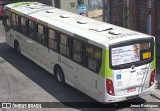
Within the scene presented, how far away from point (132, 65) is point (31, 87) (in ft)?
16.8

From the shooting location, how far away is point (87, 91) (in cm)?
1387

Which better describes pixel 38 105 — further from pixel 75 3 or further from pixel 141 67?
pixel 75 3

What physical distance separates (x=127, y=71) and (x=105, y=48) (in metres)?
1.20

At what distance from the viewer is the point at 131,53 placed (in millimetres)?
12992

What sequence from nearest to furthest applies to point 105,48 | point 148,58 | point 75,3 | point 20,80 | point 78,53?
point 105,48 → point 148,58 → point 78,53 → point 20,80 → point 75,3

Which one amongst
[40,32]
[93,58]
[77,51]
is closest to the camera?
[93,58]

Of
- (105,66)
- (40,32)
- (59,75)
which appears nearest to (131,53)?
(105,66)

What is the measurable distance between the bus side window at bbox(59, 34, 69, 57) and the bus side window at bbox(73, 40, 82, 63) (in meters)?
0.62

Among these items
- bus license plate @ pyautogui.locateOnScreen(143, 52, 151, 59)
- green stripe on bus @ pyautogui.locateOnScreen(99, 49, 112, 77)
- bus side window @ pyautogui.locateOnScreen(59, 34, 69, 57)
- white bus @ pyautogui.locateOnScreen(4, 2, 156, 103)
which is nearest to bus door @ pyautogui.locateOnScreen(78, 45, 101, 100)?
white bus @ pyautogui.locateOnScreen(4, 2, 156, 103)

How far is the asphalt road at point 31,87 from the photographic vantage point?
48.2ft

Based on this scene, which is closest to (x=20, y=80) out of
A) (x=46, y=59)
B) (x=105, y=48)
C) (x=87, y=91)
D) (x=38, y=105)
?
(x=46, y=59)

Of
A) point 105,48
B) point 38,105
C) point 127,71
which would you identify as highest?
point 105,48

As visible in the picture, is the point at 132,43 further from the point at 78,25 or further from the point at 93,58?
the point at 78,25

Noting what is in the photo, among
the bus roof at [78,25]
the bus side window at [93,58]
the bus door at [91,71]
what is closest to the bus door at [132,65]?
the bus roof at [78,25]
